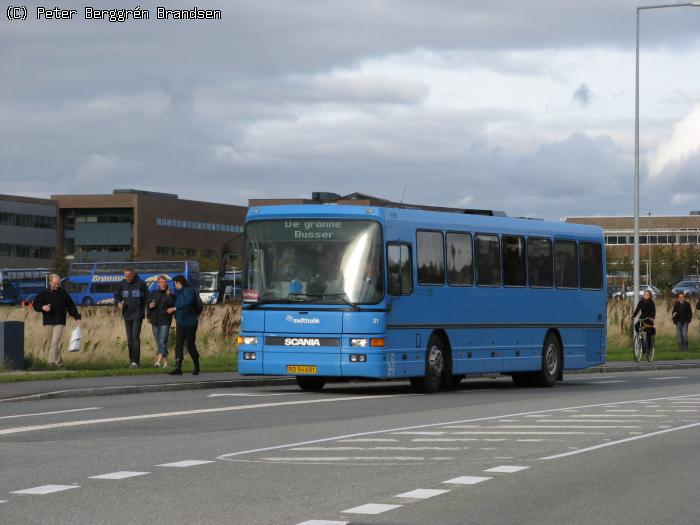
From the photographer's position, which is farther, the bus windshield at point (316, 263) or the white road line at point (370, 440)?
the bus windshield at point (316, 263)

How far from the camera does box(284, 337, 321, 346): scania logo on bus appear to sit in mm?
22484

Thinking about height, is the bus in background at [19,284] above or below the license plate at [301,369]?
above

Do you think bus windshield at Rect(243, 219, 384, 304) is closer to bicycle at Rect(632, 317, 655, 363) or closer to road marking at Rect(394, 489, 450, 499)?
road marking at Rect(394, 489, 450, 499)

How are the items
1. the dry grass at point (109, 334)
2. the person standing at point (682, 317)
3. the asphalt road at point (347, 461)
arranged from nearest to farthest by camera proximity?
the asphalt road at point (347, 461), the dry grass at point (109, 334), the person standing at point (682, 317)

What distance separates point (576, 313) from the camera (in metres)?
28.3

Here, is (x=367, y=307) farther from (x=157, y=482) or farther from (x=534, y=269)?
(x=157, y=482)

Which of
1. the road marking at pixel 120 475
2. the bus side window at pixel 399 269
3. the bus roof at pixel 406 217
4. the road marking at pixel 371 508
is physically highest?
the bus roof at pixel 406 217

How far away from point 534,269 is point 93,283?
81.5 m

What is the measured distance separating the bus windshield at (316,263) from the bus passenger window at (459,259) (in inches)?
84.5

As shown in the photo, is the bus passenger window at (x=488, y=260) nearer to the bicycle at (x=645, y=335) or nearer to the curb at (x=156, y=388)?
the curb at (x=156, y=388)

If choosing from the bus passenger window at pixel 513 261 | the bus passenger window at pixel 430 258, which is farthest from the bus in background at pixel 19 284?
the bus passenger window at pixel 430 258

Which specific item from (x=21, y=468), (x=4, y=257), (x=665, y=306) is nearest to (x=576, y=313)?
(x=21, y=468)

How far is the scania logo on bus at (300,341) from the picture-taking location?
2248cm

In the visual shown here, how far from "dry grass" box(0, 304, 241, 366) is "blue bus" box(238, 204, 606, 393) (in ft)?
27.5
